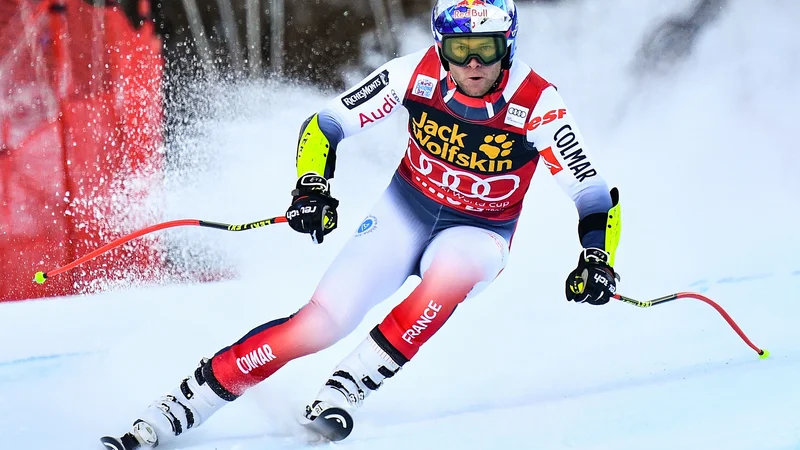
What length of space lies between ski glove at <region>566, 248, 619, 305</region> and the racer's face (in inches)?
25.6

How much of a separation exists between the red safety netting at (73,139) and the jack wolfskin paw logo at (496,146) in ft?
7.39

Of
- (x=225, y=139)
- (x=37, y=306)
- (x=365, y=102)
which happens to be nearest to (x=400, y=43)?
(x=225, y=139)

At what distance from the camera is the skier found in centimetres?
277

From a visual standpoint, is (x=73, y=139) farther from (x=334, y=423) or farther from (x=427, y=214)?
(x=334, y=423)

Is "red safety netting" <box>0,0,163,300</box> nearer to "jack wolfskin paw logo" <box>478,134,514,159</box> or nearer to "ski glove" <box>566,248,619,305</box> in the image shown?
"jack wolfskin paw logo" <box>478,134,514,159</box>

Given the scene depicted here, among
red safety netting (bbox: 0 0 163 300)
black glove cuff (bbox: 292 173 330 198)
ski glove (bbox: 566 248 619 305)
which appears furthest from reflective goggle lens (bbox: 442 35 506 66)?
red safety netting (bbox: 0 0 163 300)

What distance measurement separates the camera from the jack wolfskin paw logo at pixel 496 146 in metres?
2.93

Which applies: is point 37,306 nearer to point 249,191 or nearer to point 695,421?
point 249,191

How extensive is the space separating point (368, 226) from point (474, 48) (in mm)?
737

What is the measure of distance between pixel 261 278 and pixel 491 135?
7.05 feet

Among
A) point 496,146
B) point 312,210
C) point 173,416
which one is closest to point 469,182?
point 496,146

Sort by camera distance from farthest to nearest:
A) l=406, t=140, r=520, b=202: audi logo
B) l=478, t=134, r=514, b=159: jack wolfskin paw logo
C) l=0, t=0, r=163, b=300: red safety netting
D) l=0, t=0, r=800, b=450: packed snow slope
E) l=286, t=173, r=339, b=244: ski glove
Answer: l=0, t=0, r=163, b=300: red safety netting, l=0, t=0, r=800, b=450: packed snow slope, l=406, t=140, r=520, b=202: audi logo, l=478, t=134, r=514, b=159: jack wolfskin paw logo, l=286, t=173, r=339, b=244: ski glove

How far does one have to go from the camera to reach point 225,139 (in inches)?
185

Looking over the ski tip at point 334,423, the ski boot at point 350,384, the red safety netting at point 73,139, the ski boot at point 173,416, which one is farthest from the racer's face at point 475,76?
the red safety netting at point 73,139
